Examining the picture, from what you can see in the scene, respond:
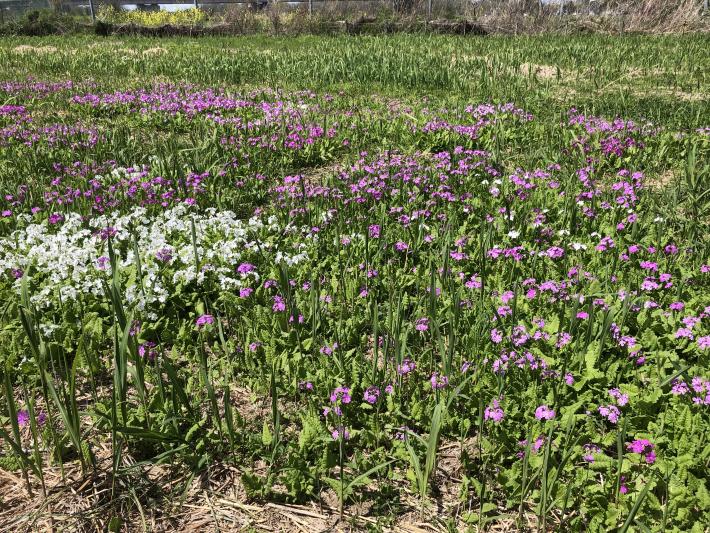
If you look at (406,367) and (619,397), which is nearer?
(619,397)

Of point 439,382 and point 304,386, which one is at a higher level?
point 439,382

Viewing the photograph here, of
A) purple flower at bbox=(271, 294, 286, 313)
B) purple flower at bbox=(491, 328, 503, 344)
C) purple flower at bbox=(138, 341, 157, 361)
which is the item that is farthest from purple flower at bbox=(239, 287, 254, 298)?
purple flower at bbox=(491, 328, 503, 344)

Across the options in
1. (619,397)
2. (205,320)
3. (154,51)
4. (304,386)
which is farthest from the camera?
(154,51)

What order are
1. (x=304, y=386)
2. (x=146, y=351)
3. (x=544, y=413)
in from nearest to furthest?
(x=544, y=413), (x=304, y=386), (x=146, y=351)

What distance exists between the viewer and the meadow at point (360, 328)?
8.02 feet

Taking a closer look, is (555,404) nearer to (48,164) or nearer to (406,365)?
(406,365)

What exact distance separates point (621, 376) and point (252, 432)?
1.99 meters

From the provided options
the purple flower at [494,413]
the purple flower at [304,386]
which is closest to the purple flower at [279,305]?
the purple flower at [304,386]

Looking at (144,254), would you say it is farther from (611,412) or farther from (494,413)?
(611,412)

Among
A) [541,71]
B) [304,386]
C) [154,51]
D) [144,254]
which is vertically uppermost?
[154,51]

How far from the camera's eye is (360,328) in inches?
141

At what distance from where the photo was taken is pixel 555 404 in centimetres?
279

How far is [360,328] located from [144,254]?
1.76m

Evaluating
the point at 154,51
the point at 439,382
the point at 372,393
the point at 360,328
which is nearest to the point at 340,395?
the point at 372,393
